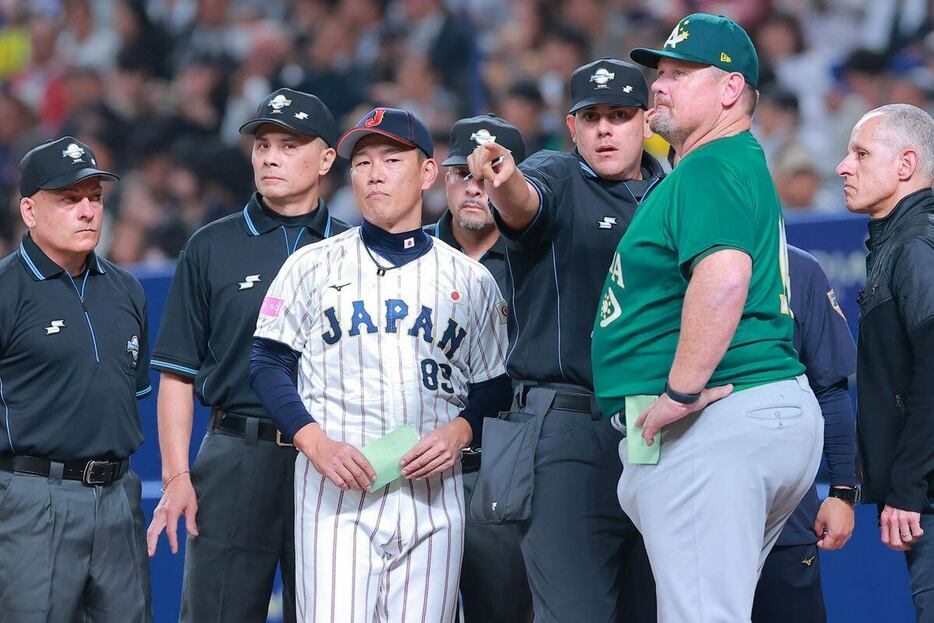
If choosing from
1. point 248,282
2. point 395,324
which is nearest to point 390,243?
point 395,324

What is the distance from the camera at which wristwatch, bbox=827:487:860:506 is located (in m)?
3.52

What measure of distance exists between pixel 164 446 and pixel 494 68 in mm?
5285

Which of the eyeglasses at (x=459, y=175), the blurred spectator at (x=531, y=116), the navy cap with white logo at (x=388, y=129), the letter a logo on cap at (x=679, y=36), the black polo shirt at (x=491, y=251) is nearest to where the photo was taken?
the letter a logo on cap at (x=679, y=36)

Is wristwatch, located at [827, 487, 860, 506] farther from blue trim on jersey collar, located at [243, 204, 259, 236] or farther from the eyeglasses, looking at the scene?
blue trim on jersey collar, located at [243, 204, 259, 236]

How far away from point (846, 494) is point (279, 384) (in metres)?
1.62

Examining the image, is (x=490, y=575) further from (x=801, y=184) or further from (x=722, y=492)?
(x=801, y=184)

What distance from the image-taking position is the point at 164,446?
380cm

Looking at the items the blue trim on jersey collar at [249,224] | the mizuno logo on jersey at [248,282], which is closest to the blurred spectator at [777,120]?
the blue trim on jersey collar at [249,224]

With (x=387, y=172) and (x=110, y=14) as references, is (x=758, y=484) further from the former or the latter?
(x=110, y=14)

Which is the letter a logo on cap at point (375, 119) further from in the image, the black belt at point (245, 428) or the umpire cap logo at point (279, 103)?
the black belt at point (245, 428)

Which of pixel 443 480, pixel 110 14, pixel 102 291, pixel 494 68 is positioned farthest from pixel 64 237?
pixel 110 14

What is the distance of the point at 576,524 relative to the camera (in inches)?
127

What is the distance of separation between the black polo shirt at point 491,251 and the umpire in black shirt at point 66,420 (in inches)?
44.0

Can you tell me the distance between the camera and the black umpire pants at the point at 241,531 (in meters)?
3.72
